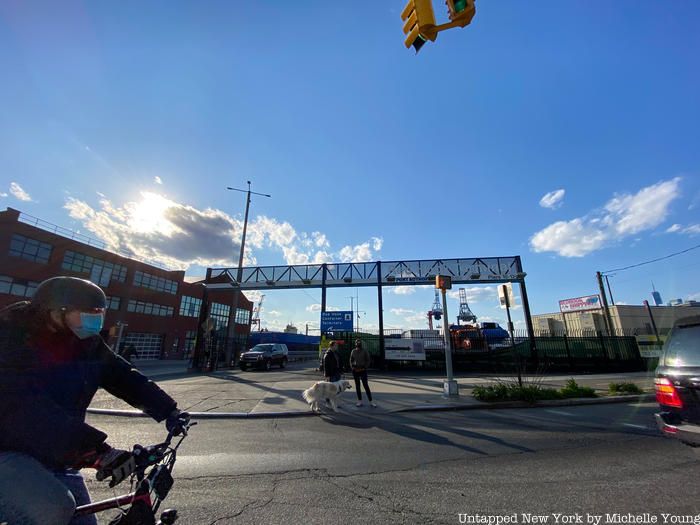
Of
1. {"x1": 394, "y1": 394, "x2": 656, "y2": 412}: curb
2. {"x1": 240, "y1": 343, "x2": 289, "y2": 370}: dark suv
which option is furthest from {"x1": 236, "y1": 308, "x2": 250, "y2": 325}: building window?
{"x1": 394, "y1": 394, "x2": 656, "y2": 412}: curb

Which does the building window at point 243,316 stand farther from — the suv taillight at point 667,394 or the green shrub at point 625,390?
the suv taillight at point 667,394

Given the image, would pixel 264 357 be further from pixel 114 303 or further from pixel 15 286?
pixel 114 303

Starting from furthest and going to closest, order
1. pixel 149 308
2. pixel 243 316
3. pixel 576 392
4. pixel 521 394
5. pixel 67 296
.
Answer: pixel 243 316 < pixel 149 308 < pixel 576 392 < pixel 521 394 < pixel 67 296

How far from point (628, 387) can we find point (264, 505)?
460 inches

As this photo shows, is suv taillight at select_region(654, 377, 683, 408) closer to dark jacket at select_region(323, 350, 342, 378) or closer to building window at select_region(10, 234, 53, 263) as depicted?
dark jacket at select_region(323, 350, 342, 378)

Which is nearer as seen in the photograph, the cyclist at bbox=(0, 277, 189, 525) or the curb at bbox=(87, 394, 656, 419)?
the cyclist at bbox=(0, 277, 189, 525)

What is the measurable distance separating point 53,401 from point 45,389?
0.25 ft

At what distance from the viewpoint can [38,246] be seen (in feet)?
97.2

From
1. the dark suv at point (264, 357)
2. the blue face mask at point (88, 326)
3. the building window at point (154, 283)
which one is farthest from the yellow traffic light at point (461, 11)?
the building window at point (154, 283)

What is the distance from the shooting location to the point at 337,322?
20.2m

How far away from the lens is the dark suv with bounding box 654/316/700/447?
341 centimetres

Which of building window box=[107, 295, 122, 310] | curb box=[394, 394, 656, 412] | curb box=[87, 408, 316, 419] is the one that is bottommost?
curb box=[87, 408, 316, 419]

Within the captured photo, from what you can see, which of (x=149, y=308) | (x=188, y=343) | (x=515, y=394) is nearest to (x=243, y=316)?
(x=188, y=343)

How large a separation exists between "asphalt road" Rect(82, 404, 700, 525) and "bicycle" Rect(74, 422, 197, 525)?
1.55m
